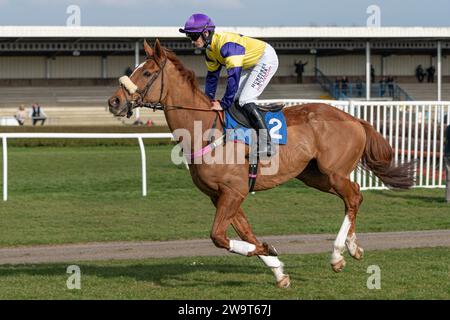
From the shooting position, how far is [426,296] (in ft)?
22.3

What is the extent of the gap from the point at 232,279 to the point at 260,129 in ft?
4.16

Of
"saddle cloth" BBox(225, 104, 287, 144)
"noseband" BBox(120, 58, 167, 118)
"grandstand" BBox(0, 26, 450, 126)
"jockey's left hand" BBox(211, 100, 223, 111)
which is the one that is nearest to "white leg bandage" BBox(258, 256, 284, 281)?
"saddle cloth" BBox(225, 104, 287, 144)

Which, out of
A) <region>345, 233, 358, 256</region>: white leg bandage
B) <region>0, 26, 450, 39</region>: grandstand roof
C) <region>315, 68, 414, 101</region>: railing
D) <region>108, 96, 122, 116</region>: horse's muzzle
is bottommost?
<region>345, 233, 358, 256</region>: white leg bandage

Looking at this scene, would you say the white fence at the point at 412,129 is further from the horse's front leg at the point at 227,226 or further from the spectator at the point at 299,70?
the spectator at the point at 299,70

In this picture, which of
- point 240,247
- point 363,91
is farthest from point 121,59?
point 240,247

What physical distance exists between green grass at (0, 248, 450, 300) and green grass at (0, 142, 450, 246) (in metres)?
2.14

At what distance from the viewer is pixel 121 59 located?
4319 cm

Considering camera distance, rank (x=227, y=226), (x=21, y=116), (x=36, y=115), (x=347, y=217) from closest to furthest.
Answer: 1. (x=227, y=226)
2. (x=347, y=217)
3. (x=21, y=116)
4. (x=36, y=115)

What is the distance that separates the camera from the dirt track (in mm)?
9411

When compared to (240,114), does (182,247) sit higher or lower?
lower

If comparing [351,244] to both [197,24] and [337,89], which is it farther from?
[337,89]

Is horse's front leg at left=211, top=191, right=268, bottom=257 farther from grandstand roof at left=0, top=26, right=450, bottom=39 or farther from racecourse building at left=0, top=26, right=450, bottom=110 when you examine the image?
grandstand roof at left=0, top=26, right=450, bottom=39
